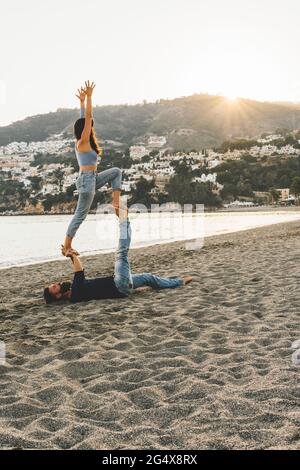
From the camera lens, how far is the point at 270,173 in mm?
93625

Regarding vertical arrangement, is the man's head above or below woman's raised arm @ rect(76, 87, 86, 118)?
below

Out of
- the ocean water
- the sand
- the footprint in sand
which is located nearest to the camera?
the sand

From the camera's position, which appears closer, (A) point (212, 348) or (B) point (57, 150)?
(A) point (212, 348)

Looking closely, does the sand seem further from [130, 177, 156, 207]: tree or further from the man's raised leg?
[130, 177, 156, 207]: tree

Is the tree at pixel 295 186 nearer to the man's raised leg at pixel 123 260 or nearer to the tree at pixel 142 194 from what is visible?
the tree at pixel 142 194

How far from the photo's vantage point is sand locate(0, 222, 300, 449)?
10.1 ft

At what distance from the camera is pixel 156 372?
4.20 metres

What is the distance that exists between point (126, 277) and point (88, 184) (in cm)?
142

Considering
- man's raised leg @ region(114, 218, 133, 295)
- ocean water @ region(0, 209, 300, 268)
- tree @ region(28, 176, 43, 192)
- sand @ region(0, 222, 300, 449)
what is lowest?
ocean water @ region(0, 209, 300, 268)

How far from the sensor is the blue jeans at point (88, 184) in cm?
685

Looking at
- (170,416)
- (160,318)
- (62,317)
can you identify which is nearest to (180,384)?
(170,416)

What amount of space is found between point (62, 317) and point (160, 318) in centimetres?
128

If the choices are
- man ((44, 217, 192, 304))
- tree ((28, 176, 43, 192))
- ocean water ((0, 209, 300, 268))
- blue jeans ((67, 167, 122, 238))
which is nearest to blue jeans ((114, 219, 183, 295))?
man ((44, 217, 192, 304))

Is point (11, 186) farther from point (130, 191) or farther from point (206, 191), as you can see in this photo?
point (206, 191)
